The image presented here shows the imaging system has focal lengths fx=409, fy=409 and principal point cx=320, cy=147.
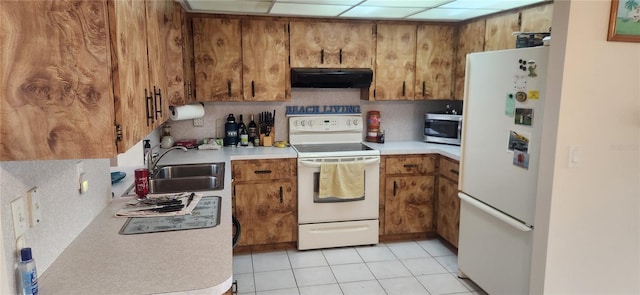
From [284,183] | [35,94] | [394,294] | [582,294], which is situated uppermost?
[35,94]

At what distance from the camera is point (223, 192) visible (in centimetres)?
241

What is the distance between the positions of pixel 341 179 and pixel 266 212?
72 centimetres

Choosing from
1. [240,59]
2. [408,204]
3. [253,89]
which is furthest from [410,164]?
[240,59]

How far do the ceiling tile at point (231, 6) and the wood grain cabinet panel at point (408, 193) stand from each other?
167cm

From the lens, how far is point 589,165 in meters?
2.19

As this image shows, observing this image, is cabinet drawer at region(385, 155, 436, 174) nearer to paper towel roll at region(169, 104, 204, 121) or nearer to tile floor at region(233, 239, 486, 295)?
tile floor at region(233, 239, 486, 295)

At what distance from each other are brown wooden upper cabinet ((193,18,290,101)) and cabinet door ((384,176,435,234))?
1.35 m

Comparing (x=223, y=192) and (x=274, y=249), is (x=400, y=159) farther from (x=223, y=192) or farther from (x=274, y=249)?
(x=223, y=192)

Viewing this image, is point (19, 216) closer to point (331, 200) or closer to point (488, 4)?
point (331, 200)

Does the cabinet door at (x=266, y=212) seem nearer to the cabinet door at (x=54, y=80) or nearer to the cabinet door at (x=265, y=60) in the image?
the cabinet door at (x=265, y=60)

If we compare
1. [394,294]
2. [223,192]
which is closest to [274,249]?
[394,294]

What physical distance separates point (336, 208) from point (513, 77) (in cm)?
184

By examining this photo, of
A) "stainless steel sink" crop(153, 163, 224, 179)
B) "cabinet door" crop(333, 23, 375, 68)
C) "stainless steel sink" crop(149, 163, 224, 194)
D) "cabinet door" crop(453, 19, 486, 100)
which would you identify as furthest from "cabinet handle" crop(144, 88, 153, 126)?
"cabinet door" crop(453, 19, 486, 100)

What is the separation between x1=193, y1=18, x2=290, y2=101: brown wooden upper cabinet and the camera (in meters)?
3.55
